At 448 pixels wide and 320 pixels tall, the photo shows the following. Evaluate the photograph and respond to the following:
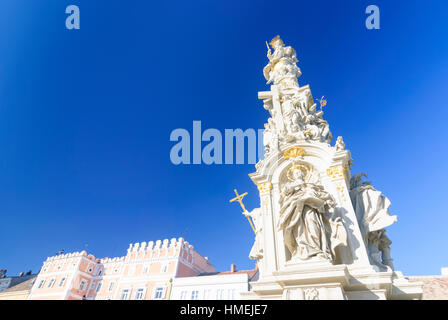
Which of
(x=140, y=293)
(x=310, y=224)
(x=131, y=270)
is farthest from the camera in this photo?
(x=131, y=270)

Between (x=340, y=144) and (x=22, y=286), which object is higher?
(x=22, y=286)

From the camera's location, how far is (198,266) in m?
40.8

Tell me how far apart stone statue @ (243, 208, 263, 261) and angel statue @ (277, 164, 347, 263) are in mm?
1238

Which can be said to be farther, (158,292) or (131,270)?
(131,270)

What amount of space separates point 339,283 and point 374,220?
2.05 m

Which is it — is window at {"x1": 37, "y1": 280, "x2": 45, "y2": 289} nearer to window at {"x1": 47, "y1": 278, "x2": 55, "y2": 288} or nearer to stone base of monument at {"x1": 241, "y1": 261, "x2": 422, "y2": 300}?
window at {"x1": 47, "y1": 278, "x2": 55, "y2": 288}

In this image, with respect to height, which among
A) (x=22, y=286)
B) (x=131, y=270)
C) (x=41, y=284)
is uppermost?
(x=131, y=270)

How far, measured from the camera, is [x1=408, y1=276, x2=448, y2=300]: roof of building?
13.0m

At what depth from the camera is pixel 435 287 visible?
1419 centimetres

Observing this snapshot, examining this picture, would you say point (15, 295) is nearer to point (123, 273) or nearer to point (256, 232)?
point (123, 273)

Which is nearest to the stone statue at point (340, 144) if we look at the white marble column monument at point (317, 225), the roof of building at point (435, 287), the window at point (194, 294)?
the white marble column monument at point (317, 225)

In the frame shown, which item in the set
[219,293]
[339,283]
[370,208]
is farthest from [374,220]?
[219,293]

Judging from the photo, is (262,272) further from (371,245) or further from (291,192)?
(371,245)

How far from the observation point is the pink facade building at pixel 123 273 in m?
35.4
